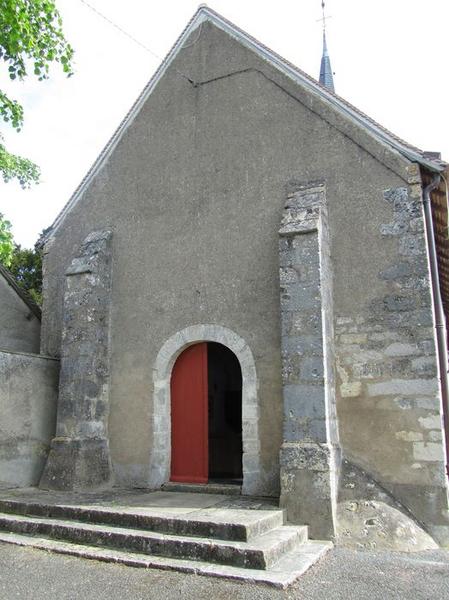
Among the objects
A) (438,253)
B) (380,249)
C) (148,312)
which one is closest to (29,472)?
(148,312)

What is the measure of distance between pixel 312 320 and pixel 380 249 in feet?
4.39

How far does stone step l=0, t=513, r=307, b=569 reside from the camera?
506 centimetres

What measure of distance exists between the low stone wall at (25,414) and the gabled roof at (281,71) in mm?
2831

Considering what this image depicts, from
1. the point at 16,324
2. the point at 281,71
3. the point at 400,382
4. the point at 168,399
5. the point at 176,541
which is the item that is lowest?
the point at 176,541

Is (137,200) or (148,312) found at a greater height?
(137,200)

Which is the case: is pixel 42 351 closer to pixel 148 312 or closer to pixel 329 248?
pixel 148 312

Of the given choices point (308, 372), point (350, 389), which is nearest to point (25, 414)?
point (308, 372)

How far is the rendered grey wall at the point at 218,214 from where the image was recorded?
282 inches

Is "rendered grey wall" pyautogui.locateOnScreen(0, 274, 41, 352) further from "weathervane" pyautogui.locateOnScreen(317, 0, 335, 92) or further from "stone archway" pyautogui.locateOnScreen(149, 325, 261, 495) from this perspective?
"weathervane" pyautogui.locateOnScreen(317, 0, 335, 92)

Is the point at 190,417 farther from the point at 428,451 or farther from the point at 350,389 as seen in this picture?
the point at 428,451

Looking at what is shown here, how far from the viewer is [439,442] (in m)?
6.24

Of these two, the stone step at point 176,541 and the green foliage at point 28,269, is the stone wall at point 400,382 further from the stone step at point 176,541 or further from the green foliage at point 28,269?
the green foliage at point 28,269

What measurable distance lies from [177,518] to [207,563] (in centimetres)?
73

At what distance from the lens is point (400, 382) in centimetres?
655
